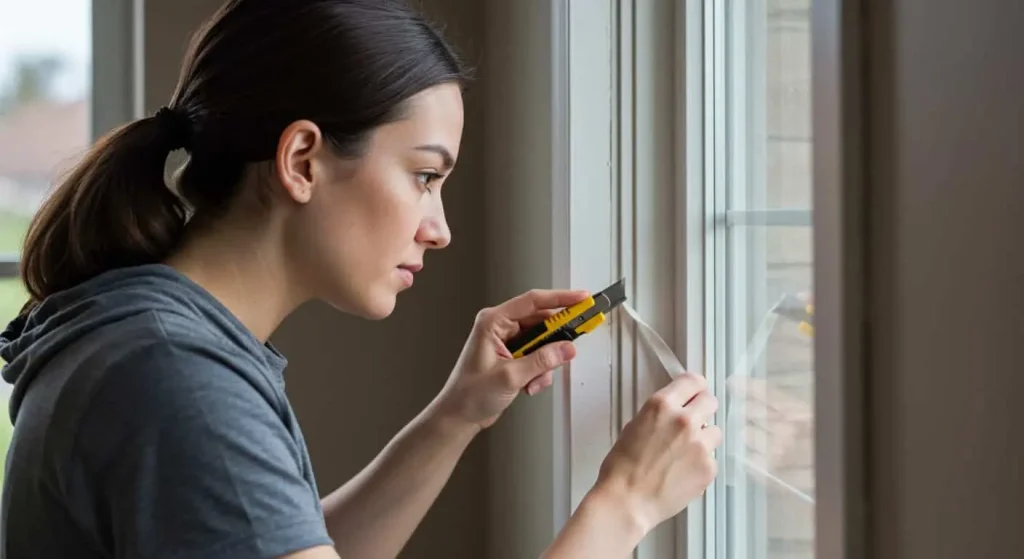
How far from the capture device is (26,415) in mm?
741

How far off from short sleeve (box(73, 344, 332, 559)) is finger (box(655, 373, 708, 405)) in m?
0.36

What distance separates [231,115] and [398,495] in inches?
17.5

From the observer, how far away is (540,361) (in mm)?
1045

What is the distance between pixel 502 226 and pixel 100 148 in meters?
0.68

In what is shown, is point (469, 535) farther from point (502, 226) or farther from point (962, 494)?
point (962, 494)

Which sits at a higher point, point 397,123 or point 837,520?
point 397,123

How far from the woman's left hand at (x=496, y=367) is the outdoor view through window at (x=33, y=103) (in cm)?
90

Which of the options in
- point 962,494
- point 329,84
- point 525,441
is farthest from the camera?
point 525,441

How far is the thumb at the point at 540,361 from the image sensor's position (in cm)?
103

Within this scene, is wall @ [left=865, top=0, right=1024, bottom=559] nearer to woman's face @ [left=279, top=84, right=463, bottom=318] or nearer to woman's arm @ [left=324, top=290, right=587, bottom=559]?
woman's face @ [left=279, top=84, right=463, bottom=318]

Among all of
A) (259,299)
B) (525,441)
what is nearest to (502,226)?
(525,441)

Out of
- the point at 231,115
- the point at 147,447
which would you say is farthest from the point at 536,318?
the point at 147,447

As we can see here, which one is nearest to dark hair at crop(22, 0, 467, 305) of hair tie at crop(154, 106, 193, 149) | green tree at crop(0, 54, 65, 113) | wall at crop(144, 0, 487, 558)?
hair tie at crop(154, 106, 193, 149)

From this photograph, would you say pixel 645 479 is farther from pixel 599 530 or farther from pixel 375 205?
pixel 375 205
